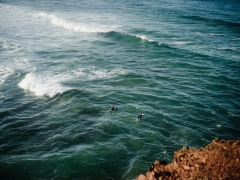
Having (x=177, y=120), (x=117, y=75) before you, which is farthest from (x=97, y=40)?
(x=177, y=120)

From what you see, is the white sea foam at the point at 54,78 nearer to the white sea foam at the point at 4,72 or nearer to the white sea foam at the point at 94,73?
the white sea foam at the point at 94,73

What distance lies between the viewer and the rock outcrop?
639 centimetres

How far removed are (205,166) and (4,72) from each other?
23.4m

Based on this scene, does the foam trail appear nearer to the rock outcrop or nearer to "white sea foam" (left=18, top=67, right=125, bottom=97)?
"white sea foam" (left=18, top=67, right=125, bottom=97)

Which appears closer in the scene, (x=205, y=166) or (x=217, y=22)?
(x=205, y=166)

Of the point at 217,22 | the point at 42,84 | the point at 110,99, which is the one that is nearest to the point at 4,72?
the point at 42,84

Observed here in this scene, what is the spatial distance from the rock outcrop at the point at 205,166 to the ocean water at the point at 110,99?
146 inches

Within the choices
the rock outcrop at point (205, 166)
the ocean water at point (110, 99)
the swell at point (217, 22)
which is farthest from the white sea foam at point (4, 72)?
the swell at point (217, 22)

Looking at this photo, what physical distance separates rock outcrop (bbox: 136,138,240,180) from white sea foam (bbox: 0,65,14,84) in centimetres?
2006

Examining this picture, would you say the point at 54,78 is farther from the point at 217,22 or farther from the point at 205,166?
the point at 217,22

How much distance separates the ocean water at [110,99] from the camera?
463 inches

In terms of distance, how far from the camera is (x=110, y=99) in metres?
18.0

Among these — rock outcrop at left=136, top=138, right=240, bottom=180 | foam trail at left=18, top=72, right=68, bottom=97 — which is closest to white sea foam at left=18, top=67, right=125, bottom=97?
foam trail at left=18, top=72, right=68, bottom=97

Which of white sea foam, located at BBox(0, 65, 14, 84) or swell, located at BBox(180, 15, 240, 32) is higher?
swell, located at BBox(180, 15, 240, 32)
